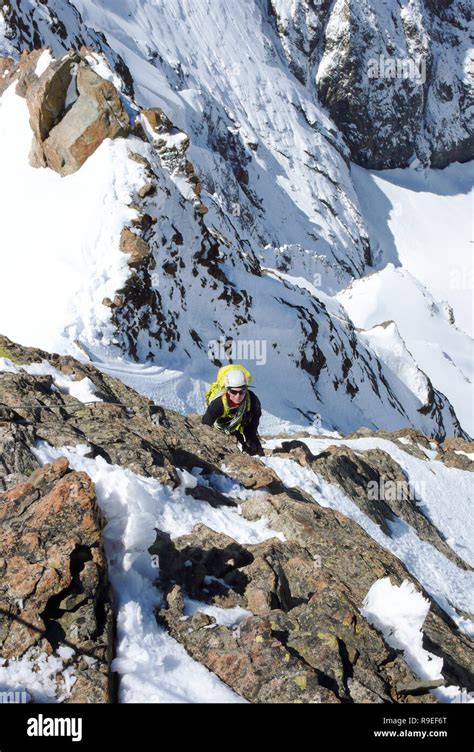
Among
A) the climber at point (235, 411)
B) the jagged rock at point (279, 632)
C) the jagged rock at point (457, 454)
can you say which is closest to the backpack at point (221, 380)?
the climber at point (235, 411)

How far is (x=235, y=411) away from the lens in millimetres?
12016

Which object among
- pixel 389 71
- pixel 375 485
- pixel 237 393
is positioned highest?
pixel 237 393

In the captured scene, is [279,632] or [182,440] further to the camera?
[182,440]

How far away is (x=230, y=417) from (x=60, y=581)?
734 centimetres

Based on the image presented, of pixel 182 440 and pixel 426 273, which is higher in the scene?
pixel 182 440

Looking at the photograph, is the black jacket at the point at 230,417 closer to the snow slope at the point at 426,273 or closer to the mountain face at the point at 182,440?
the mountain face at the point at 182,440


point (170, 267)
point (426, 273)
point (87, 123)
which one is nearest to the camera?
point (87, 123)

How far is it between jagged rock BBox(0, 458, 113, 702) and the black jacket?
21.1ft

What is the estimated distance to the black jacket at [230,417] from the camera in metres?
12.0

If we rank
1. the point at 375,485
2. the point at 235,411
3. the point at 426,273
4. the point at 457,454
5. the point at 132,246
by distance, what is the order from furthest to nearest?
the point at 426,273 < the point at 132,246 < the point at 457,454 < the point at 375,485 < the point at 235,411

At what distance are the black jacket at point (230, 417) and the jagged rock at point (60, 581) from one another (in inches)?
253

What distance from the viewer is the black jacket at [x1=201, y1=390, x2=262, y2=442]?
11969 millimetres

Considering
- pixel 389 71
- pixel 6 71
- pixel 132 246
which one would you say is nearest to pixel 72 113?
pixel 132 246

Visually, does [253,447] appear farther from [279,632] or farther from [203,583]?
[279,632]
